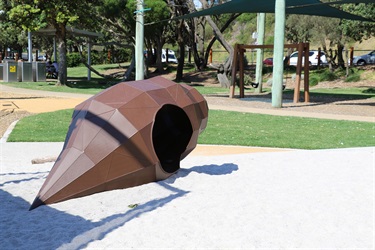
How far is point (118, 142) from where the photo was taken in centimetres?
618

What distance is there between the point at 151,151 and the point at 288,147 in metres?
4.52

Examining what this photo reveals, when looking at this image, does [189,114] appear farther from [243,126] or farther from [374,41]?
[374,41]

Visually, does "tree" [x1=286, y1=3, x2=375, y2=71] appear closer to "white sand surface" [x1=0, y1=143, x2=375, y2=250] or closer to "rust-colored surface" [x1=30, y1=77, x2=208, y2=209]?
"white sand surface" [x1=0, y1=143, x2=375, y2=250]

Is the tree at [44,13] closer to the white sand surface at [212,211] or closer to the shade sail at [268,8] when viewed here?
the shade sail at [268,8]

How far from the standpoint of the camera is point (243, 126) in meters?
13.1

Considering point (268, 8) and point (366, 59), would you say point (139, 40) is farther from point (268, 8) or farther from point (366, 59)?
point (366, 59)

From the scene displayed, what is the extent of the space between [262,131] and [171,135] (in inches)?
202

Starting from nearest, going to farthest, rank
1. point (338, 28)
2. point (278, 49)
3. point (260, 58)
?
point (278, 49), point (260, 58), point (338, 28)

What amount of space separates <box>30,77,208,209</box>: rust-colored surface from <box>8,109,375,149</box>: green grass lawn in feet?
12.1

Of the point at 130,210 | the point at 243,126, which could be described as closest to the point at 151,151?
the point at 130,210

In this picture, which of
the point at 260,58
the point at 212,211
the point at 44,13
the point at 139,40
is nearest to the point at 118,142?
the point at 212,211

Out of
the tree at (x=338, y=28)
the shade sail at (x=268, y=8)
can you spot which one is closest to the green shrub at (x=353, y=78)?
the tree at (x=338, y=28)

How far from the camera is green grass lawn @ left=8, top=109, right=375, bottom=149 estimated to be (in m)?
10.8

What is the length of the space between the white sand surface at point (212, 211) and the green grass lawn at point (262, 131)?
100 inches
